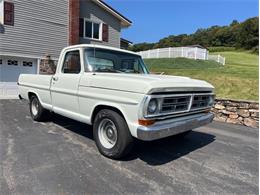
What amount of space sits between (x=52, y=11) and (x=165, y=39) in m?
75.4

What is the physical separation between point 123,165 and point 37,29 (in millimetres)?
12895

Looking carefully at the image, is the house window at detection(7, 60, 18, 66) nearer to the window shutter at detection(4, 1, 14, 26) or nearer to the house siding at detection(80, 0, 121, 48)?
the window shutter at detection(4, 1, 14, 26)

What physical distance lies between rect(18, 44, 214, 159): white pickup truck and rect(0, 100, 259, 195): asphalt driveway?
0.49 metres

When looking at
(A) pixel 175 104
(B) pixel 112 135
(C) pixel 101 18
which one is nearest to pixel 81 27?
(C) pixel 101 18

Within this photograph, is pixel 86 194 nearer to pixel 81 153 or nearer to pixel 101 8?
pixel 81 153

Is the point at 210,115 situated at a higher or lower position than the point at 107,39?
lower

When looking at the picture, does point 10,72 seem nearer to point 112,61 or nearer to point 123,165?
point 112,61

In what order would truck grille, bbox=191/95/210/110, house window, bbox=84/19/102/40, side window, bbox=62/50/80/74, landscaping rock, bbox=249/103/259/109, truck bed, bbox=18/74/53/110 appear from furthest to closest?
house window, bbox=84/19/102/40, landscaping rock, bbox=249/103/259/109, truck bed, bbox=18/74/53/110, side window, bbox=62/50/80/74, truck grille, bbox=191/95/210/110

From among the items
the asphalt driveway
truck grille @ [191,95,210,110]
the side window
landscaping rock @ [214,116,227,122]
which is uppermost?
the side window

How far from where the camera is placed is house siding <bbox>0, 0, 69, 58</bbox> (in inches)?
543

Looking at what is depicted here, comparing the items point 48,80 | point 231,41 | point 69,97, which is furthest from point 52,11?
point 231,41

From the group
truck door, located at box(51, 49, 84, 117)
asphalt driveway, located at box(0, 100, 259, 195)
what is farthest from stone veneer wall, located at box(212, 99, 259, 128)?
truck door, located at box(51, 49, 84, 117)

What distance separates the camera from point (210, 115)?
531 cm

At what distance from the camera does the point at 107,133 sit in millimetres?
4590
